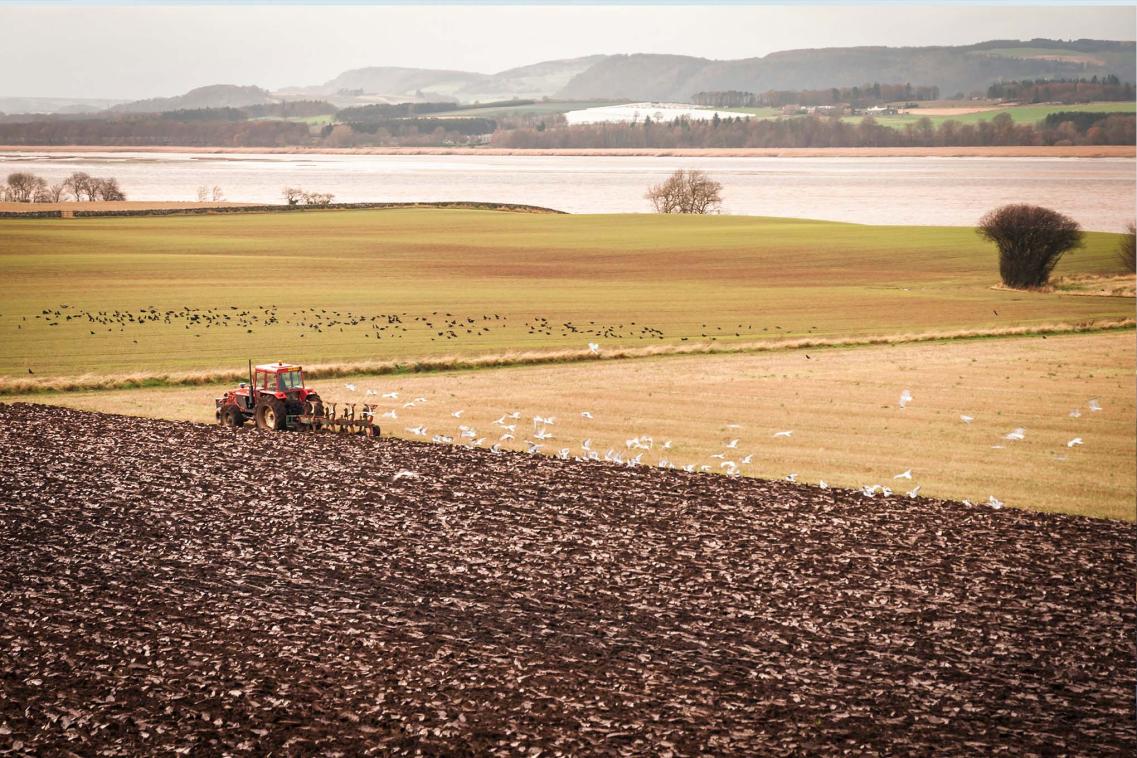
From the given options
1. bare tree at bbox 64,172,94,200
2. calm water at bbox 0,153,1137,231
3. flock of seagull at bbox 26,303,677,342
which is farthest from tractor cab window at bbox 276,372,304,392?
bare tree at bbox 64,172,94,200

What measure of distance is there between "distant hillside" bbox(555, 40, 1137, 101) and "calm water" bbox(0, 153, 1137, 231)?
4.98 m

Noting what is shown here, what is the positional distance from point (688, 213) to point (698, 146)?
19869 mm

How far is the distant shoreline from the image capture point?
77.9 ft

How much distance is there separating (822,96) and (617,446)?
9.97 m

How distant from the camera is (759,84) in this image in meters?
23.1

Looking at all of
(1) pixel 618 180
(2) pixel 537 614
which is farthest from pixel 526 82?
(1) pixel 618 180

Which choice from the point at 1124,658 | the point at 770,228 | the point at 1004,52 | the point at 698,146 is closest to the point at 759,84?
the point at 1004,52

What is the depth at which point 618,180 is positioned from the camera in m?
50.0

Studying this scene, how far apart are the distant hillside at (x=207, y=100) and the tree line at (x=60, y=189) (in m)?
2.44

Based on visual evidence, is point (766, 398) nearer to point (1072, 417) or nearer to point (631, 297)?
point (1072, 417)

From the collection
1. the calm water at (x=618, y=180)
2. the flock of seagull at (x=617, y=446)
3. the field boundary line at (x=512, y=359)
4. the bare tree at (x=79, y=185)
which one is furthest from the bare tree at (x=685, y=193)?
the flock of seagull at (x=617, y=446)

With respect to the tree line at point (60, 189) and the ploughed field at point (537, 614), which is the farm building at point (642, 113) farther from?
the ploughed field at point (537, 614)

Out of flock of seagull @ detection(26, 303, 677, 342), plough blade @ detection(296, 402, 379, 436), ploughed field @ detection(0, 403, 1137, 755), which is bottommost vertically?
ploughed field @ detection(0, 403, 1137, 755)

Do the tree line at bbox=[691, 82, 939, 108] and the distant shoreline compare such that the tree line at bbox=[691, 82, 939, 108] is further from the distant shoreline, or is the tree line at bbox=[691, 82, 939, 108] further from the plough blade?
the plough blade
